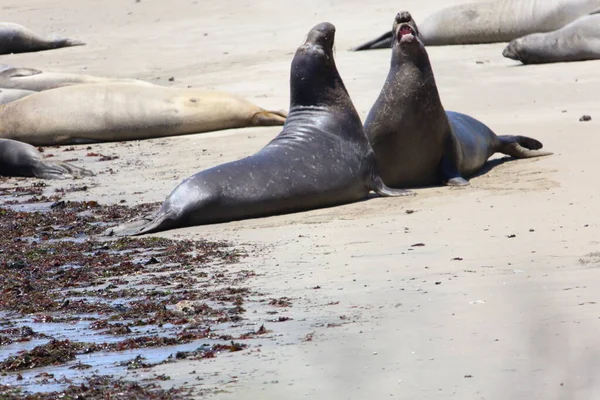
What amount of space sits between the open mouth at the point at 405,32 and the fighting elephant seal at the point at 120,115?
8.90 feet

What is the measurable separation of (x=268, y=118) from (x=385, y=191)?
10.3ft

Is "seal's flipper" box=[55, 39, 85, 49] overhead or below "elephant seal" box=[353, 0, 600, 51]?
below

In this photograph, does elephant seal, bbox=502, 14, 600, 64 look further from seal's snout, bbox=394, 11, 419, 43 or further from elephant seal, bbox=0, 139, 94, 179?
elephant seal, bbox=0, 139, 94, 179

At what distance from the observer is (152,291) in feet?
15.4

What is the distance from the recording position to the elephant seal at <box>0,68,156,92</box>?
39.5ft

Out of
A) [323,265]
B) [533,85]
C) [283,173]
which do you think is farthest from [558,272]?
[533,85]

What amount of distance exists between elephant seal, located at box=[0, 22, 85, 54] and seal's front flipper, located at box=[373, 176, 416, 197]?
9.57 m

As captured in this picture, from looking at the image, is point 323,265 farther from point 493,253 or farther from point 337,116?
point 337,116

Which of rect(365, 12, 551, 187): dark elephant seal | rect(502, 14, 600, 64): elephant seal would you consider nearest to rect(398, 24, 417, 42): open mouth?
rect(365, 12, 551, 187): dark elephant seal

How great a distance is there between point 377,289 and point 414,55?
339 centimetres

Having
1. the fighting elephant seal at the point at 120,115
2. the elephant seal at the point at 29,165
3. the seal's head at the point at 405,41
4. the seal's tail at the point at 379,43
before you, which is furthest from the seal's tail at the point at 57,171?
the seal's tail at the point at 379,43

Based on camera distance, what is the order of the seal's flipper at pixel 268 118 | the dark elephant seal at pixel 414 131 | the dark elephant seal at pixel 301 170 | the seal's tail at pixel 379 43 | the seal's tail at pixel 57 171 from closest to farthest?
the dark elephant seal at pixel 301 170 < the dark elephant seal at pixel 414 131 < the seal's tail at pixel 57 171 < the seal's flipper at pixel 268 118 < the seal's tail at pixel 379 43

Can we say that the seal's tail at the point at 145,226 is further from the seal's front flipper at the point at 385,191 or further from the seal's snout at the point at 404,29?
the seal's snout at the point at 404,29

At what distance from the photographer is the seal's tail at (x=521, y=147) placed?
7449mm
